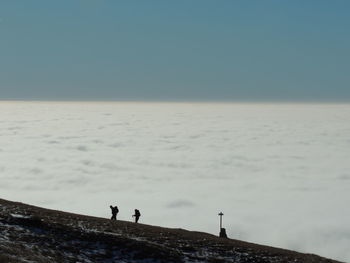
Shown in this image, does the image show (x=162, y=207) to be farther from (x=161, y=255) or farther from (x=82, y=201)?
(x=161, y=255)

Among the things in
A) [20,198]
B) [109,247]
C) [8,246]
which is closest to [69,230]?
[109,247]

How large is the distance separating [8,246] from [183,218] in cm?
15721

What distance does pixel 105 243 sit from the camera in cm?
3247

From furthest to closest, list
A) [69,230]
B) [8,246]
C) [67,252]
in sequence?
[69,230]
[67,252]
[8,246]

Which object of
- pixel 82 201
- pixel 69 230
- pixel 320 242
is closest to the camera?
pixel 69 230

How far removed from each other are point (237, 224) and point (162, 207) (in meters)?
34.8

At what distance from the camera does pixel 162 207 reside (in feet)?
653

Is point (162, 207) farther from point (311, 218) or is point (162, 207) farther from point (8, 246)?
point (8, 246)

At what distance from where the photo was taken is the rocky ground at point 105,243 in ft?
97.2

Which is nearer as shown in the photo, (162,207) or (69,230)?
(69,230)

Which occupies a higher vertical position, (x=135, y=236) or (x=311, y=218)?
(x=311, y=218)

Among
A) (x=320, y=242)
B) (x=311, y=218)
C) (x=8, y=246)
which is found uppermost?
(x=311, y=218)

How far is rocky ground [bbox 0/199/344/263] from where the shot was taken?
2962 centimetres

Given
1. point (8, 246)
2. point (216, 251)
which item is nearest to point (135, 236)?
point (216, 251)
